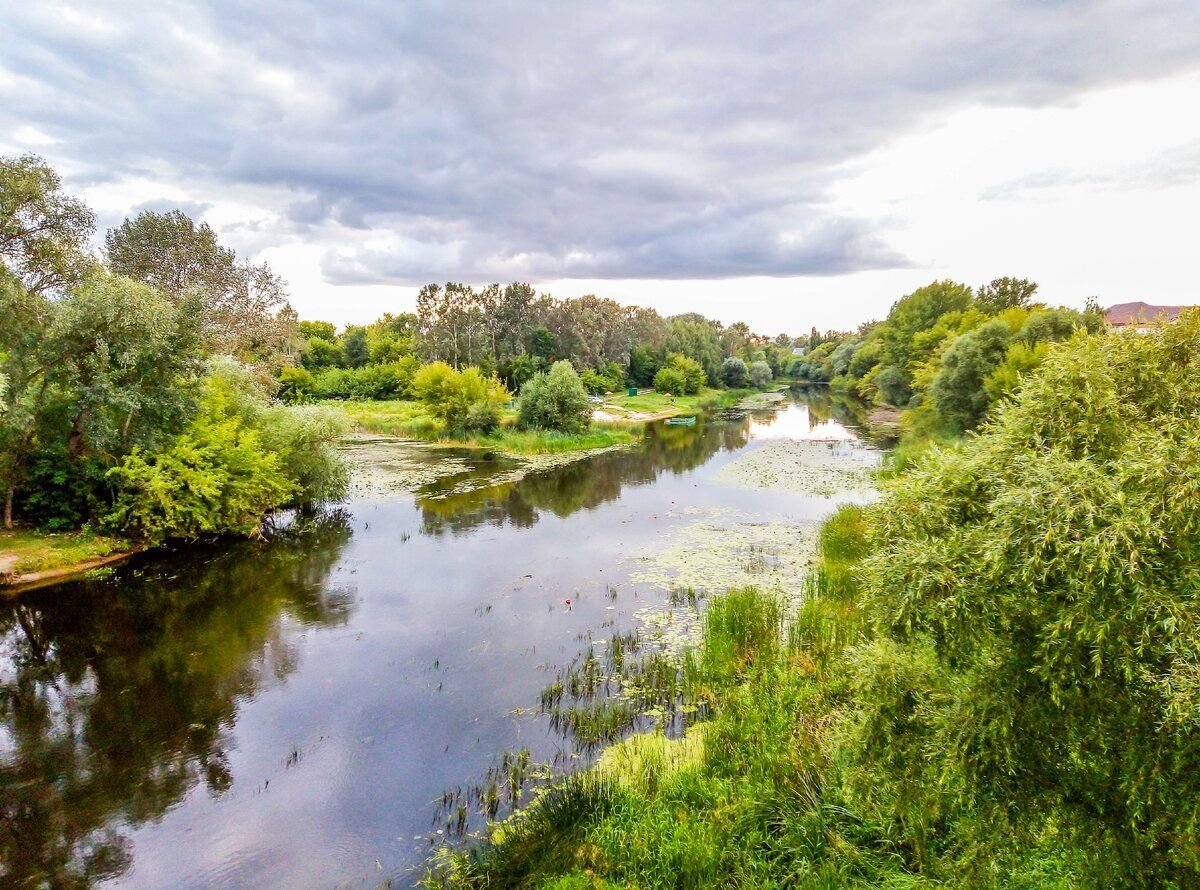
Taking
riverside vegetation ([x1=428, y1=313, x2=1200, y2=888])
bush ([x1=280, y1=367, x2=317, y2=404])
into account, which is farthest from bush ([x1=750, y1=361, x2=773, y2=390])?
riverside vegetation ([x1=428, y1=313, x2=1200, y2=888])

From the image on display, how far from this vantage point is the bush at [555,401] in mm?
42531

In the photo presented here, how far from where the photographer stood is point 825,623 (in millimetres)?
12469

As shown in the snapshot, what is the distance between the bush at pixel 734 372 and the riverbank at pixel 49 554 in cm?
8549

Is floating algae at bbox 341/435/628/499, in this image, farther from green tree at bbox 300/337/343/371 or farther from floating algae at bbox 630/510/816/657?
green tree at bbox 300/337/343/371

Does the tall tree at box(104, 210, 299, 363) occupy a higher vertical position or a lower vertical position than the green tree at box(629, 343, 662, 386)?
higher

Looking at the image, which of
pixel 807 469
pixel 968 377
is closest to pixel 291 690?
pixel 807 469

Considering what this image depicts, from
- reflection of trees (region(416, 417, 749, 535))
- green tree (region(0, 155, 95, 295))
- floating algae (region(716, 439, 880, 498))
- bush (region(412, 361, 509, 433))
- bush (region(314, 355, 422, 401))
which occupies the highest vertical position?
green tree (region(0, 155, 95, 295))

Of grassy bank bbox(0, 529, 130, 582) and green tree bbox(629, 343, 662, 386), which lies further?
green tree bbox(629, 343, 662, 386)

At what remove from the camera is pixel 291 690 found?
470 inches

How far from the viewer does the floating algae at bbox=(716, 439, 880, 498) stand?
28812 millimetres

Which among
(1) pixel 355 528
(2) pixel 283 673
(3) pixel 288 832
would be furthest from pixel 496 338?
(3) pixel 288 832

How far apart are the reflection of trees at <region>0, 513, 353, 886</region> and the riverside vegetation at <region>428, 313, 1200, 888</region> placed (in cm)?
491

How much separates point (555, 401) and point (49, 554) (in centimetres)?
2909

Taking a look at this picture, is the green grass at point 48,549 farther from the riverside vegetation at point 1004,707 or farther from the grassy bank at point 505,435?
the grassy bank at point 505,435
